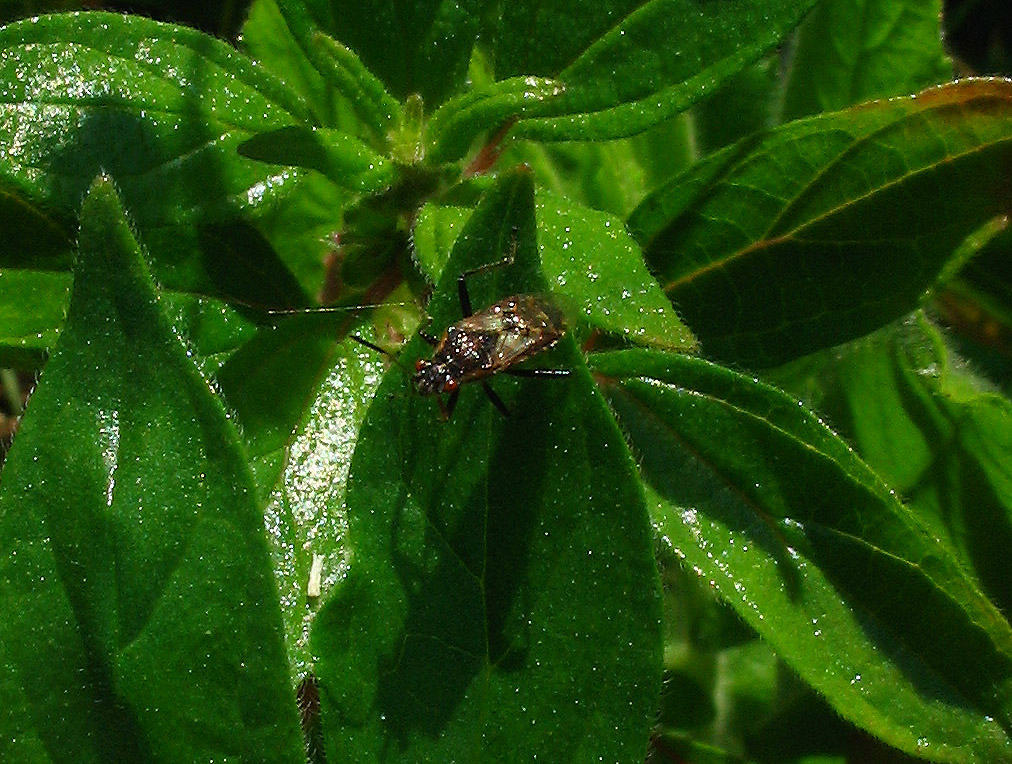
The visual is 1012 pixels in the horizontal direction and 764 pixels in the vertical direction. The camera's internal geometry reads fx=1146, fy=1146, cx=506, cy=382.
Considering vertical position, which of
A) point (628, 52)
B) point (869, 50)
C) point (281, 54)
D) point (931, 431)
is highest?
point (281, 54)

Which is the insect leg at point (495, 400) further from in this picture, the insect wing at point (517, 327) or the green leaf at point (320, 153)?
the green leaf at point (320, 153)

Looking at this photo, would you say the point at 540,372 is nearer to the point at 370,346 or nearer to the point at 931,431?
the point at 370,346

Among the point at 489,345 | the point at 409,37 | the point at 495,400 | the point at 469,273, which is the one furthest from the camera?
the point at 409,37

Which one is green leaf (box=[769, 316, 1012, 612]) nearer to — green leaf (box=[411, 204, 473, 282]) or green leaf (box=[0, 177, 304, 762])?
green leaf (box=[411, 204, 473, 282])

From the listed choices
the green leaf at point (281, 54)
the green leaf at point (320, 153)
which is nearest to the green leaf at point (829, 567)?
the green leaf at point (320, 153)

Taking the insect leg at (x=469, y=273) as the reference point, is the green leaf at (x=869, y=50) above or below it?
above

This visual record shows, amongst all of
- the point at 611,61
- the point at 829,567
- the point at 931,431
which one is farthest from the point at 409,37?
the point at 931,431
